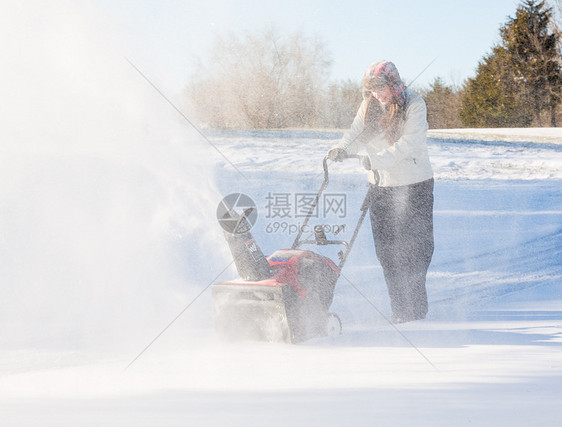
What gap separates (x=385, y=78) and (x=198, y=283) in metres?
2.62

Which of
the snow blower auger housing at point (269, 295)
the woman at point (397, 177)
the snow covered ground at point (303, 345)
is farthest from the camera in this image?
the woman at point (397, 177)

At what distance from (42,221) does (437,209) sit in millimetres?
5137

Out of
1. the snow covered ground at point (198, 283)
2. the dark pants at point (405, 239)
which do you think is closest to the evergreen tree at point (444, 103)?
the snow covered ground at point (198, 283)

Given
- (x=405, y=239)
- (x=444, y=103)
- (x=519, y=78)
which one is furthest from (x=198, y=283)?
(x=444, y=103)

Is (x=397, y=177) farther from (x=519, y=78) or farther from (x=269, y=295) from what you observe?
(x=519, y=78)

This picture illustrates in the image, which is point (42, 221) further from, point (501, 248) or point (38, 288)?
point (501, 248)

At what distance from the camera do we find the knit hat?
427 cm

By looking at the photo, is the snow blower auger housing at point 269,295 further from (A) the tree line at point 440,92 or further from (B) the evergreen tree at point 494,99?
(B) the evergreen tree at point 494,99

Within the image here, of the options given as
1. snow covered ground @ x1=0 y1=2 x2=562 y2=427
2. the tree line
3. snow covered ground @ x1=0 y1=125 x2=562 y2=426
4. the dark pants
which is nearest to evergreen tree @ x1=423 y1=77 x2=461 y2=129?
the tree line

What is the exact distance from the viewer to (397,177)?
14.8 feet

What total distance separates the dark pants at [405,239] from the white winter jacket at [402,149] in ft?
0.24

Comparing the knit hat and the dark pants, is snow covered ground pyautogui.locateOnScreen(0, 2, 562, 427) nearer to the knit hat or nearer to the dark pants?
the dark pants

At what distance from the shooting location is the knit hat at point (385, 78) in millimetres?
4273

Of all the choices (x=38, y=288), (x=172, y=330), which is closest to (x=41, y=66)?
(x=38, y=288)
